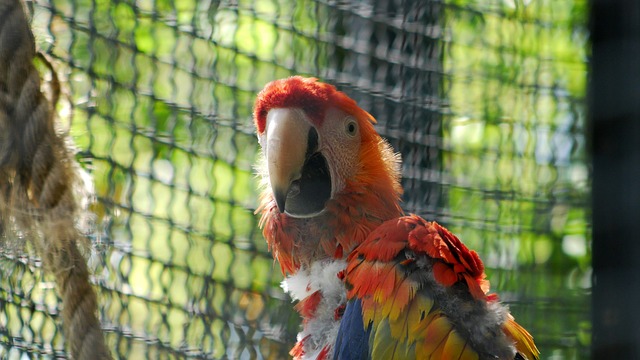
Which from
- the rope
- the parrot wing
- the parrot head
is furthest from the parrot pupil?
the rope

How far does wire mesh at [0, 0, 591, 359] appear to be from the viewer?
1.45m

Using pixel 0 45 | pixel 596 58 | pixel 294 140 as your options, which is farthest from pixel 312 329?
pixel 596 58

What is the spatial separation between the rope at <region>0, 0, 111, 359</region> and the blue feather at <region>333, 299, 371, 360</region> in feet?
0.96

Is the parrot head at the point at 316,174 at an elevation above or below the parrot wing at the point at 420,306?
above

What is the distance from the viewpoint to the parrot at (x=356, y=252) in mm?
946

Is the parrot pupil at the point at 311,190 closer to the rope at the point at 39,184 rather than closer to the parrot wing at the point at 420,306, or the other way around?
the parrot wing at the point at 420,306

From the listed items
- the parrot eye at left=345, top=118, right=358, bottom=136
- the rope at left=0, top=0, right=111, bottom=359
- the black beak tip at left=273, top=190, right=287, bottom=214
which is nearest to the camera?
the rope at left=0, top=0, right=111, bottom=359

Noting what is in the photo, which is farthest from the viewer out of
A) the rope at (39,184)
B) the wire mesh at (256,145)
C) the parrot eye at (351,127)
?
the wire mesh at (256,145)

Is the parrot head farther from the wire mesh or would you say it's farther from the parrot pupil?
the wire mesh

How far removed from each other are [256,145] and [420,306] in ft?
2.75

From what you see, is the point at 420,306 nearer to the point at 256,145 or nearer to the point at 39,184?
the point at 39,184

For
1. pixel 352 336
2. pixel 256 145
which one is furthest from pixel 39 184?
pixel 256 145

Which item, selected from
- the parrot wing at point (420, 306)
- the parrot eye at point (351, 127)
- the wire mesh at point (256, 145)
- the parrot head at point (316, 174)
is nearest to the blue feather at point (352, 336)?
the parrot wing at point (420, 306)

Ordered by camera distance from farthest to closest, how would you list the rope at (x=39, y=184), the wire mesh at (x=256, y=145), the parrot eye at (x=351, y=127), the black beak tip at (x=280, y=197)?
the wire mesh at (x=256, y=145) → the parrot eye at (x=351, y=127) → the black beak tip at (x=280, y=197) → the rope at (x=39, y=184)
